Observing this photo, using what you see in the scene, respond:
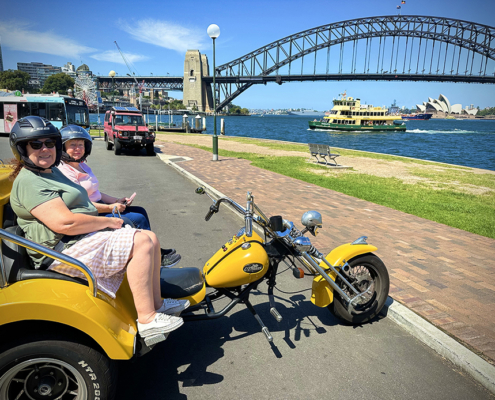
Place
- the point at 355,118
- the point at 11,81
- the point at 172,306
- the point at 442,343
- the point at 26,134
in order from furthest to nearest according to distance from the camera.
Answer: the point at 11,81, the point at 355,118, the point at 442,343, the point at 172,306, the point at 26,134

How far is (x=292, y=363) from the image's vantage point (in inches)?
103

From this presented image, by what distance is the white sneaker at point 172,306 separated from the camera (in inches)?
94.7

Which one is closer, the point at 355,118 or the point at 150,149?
the point at 150,149

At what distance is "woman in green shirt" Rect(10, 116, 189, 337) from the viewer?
6.68 ft

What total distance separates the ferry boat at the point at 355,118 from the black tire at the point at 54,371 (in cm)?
6836

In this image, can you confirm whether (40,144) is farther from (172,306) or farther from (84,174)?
(84,174)

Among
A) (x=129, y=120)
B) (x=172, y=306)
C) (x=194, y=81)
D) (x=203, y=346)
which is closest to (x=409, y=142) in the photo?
(x=129, y=120)

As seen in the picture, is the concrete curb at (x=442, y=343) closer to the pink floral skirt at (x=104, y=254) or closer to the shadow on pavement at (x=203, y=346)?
the shadow on pavement at (x=203, y=346)

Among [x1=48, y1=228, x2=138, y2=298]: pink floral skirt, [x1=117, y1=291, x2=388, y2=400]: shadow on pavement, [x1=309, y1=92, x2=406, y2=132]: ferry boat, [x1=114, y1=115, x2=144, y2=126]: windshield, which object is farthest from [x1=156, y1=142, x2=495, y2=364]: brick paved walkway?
[x1=309, y1=92, x2=406, y2=132]: ferry boat

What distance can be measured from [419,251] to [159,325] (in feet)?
12.5

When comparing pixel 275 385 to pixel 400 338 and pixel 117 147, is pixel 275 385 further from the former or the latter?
pixel 117 147

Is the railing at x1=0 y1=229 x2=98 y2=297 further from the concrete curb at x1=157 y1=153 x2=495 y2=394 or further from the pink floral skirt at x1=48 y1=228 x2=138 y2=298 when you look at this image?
A: the concrete curb at x1=157 y1=153 x2=495 y2=394

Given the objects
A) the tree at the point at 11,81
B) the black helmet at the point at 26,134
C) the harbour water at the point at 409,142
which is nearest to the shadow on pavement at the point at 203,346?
the black helmet at the point at 26,134

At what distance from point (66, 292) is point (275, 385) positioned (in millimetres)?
1482
